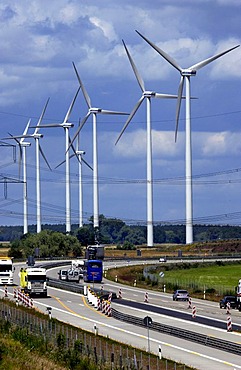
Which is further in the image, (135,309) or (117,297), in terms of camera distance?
(117,297)

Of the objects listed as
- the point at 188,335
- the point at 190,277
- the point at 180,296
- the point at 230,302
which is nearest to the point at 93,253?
the point at 190,277

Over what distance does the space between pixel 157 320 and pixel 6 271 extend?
52.5m

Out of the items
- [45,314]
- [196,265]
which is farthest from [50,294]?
[196,265]

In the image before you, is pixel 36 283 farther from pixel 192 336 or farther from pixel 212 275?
pixel 212 275

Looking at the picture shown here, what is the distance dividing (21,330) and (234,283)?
77606mm

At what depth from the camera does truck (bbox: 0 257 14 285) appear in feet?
A: 439

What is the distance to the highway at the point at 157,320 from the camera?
62.4 metres

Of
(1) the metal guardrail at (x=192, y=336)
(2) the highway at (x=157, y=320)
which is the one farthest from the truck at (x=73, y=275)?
(1) the metal guardrail at (x=192, y=336)

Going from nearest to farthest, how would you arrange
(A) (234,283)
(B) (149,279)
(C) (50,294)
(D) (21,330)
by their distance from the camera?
(D) (21,330) → (C) (50,294) → (A) (234,283) → (B) (149,279)

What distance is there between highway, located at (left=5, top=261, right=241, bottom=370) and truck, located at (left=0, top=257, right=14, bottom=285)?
21.5 ft

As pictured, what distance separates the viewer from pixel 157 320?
86.2 m

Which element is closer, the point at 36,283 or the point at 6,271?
the point at 36,283

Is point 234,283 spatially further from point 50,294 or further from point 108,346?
point 108,346

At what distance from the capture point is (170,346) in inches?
2689
